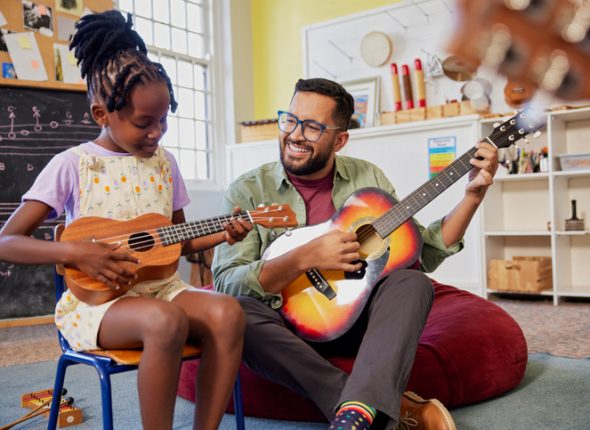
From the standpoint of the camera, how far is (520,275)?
148 inches

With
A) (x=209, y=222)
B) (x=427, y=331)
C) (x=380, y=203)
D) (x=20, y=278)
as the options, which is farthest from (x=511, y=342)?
(x=20, y=278)

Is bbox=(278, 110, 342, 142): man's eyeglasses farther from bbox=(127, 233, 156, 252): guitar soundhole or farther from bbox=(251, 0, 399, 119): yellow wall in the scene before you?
bbox=(251, 0, 399, 119): yellow wall

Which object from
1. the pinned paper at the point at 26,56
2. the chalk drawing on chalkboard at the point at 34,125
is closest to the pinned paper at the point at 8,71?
the pinned paper at the point at 26,56

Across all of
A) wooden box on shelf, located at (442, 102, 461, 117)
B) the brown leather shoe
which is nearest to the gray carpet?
the brown leather shoe

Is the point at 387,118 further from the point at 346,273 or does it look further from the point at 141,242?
the point at 141,242

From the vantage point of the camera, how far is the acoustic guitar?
1552mm

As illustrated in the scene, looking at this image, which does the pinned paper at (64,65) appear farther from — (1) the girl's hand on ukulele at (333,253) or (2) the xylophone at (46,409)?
(1) the girl's hand on ukulele at (333,253)

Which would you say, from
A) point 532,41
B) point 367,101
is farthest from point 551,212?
point 532,41

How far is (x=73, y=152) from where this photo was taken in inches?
54.7

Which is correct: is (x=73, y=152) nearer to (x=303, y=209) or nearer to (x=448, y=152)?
(x=303, y=209)

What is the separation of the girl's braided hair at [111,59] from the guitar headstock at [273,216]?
13.9 inches

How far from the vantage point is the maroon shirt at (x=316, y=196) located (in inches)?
72.1

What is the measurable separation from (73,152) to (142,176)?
0.16 metres


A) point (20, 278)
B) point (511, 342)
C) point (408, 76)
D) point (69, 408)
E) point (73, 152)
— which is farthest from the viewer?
point (408, 76)
